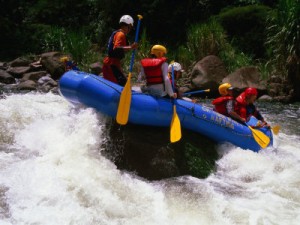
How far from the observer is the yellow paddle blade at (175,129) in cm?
513

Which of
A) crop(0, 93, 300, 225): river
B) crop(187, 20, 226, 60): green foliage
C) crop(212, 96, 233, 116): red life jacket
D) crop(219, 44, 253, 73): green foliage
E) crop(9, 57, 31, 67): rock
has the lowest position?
crop(9, 57, 31, 67): rock

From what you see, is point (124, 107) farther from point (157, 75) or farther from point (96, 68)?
point (96, 68)

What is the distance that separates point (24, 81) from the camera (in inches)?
486

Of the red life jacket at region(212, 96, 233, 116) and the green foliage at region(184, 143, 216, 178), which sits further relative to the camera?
the red life jacket at region(212, 96, 233, 116)

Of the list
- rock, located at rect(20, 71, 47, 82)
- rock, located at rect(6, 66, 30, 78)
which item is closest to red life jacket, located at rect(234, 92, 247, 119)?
rock, located at rect(20, 71, 47, 82)

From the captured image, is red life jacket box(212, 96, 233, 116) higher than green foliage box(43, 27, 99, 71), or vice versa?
red life jacket box(212, 96, 233, 116)

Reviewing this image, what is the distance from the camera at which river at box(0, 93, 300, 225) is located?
13.4 ft

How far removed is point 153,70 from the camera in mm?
5363

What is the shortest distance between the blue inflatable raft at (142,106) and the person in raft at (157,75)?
127mm

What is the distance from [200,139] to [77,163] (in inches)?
66.6

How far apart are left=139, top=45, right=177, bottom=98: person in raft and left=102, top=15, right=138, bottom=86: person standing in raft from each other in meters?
0.30

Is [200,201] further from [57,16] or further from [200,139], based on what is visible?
[57,16]

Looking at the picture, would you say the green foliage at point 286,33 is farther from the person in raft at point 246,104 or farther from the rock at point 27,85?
the rock at point 27,85

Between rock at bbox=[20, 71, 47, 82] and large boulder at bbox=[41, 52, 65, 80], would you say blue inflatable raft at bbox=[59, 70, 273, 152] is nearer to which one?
rock at bbox=[20, 71, 47, 82]
